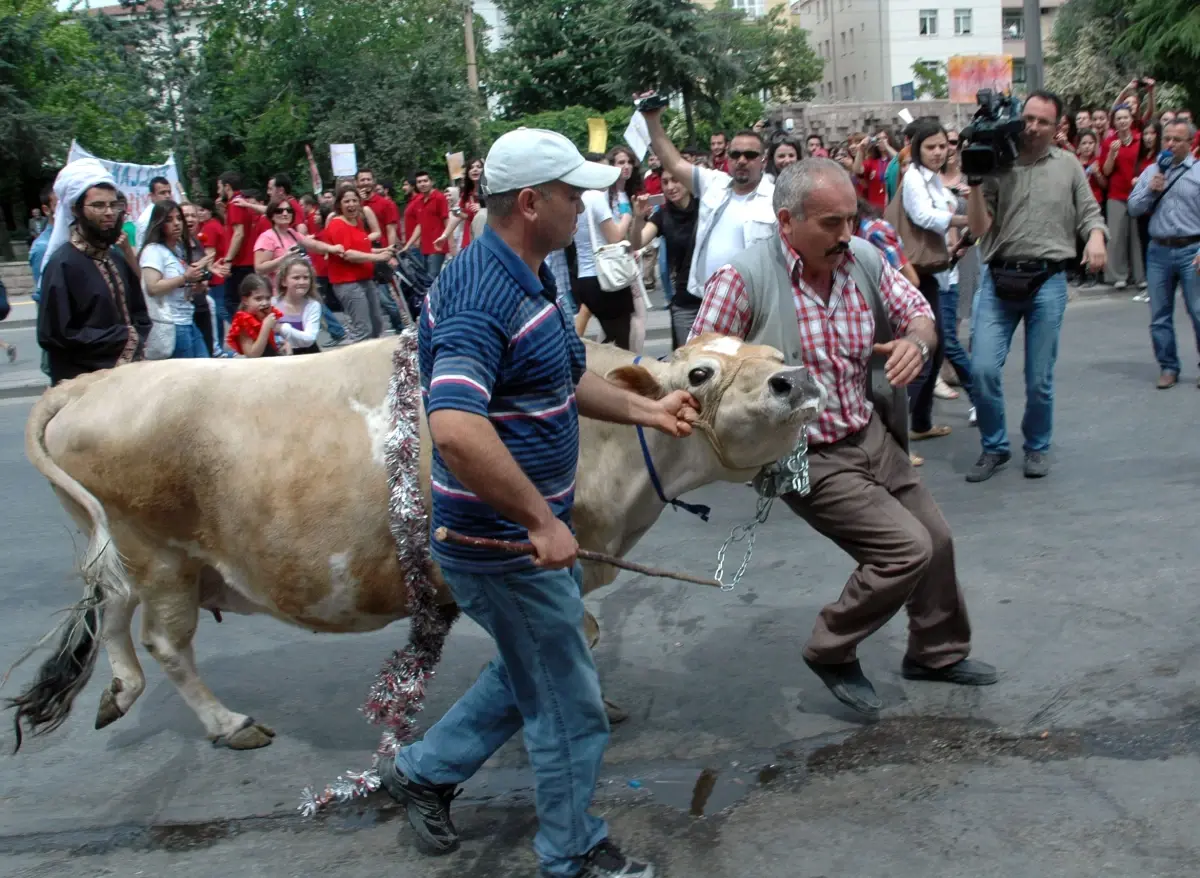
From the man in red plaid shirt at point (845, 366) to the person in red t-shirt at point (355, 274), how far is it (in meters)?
7.71

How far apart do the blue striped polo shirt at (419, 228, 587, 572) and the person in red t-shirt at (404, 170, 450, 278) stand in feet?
39.1

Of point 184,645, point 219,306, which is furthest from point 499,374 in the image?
point 219,306

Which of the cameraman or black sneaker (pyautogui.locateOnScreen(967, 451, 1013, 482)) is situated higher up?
the cameraman

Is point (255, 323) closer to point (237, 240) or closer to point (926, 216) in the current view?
point (926, 216)

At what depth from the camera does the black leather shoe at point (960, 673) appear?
14.0 feet

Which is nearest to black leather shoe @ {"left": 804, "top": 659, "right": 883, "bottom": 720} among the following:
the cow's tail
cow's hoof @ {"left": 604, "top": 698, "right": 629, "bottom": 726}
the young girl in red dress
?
cow's hoof @ {"left": 604, "top": 698, "right": 629, "bottom": 726}

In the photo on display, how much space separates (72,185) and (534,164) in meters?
3.39

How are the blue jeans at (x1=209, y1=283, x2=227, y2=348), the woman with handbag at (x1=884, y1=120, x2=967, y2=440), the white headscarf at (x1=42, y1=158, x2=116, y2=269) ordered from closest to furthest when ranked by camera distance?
the white headscarf at (x1=42, y1=158, x2=116, y2=269), the woman with handbag at (x1=884, y1=120, x2=967, y2=440), the blue jeans at (x1=209, y1=283, x2=227, y2=348)

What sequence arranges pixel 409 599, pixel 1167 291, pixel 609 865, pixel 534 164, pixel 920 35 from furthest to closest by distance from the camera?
pixel 920 35 < pixel 1167 291 < pixel 409 599 < pixel 609 865 < pixel 534 164

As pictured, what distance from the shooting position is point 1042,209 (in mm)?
6512

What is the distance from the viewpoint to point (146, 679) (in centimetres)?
488

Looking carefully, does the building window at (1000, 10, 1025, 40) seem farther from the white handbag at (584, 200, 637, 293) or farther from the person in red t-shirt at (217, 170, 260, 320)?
the white handbag at (584, 200, 637, 293)

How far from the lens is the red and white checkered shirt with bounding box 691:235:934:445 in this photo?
3.91 metres

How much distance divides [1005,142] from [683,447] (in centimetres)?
337
